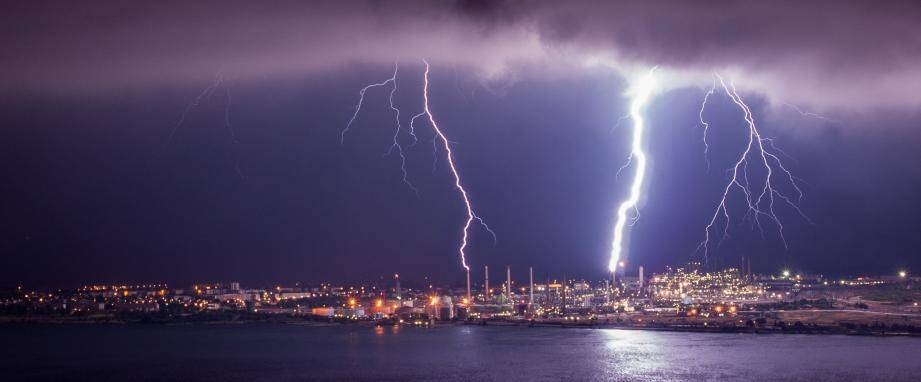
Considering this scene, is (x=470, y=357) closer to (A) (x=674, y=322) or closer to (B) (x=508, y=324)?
(A) (x=674, y=322)

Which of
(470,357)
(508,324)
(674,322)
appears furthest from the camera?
(508,324)

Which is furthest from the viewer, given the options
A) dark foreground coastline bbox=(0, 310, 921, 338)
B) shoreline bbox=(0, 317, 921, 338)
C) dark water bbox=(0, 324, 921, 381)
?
dark foreground coastline bbox=(0, 310, 921, 338)

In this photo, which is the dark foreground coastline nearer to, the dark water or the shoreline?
the shoreline

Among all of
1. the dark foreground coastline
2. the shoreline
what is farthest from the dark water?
the dark foreground coastline

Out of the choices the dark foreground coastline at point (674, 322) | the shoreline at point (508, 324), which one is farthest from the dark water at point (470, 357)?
the dark foreground coastline at point (674, 322)

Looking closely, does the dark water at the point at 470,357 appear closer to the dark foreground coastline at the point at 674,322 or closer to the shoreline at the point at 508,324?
the shoreline at the point at 508,324

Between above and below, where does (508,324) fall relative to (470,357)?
above

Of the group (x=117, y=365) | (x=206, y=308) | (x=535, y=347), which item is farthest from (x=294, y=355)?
(x=206, y=308)

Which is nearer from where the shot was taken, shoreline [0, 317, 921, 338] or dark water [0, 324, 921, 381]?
dark water [0, 324, 921, 381]

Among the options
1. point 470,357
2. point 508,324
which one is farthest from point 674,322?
point 470,357
